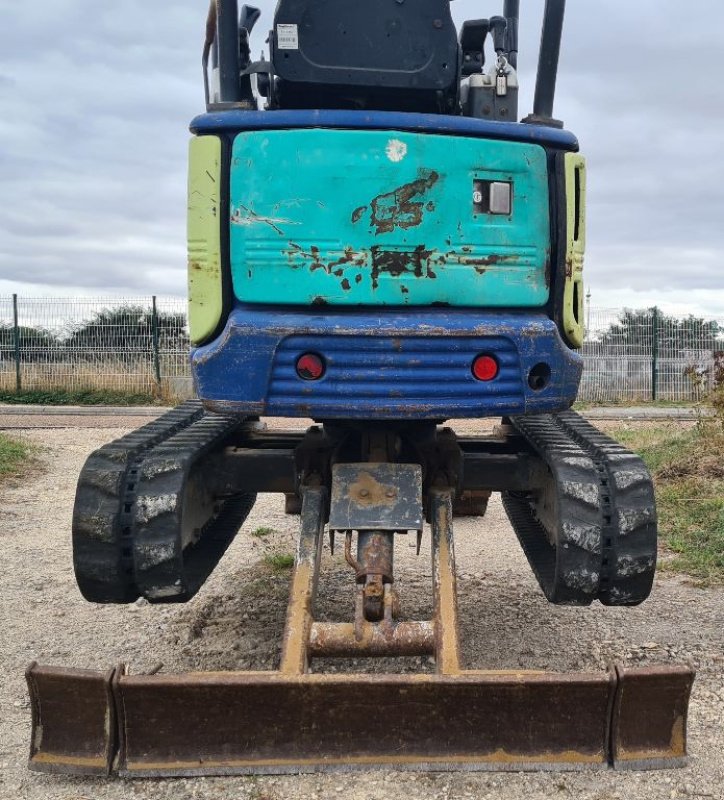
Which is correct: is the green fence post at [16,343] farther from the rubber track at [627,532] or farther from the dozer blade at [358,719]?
the rubber track at [627,532]

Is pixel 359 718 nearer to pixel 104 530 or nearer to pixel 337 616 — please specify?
pixel 104 530

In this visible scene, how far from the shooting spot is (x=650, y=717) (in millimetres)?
2932

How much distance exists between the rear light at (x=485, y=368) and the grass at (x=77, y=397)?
50.1ft

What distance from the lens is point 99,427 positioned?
13.7 m

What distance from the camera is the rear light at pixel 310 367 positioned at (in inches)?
130

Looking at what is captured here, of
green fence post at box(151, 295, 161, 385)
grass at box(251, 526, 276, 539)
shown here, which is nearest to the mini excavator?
grass at box(251, 526, 276, 539)

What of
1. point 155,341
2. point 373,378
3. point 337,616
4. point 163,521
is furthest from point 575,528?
point 155,341

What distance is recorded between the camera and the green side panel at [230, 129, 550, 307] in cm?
328

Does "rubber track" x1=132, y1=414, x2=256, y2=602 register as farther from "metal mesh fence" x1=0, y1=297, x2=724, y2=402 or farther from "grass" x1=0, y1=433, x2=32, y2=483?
"metal mesh fence" x1=0, y1=297, x2=724, y2=402

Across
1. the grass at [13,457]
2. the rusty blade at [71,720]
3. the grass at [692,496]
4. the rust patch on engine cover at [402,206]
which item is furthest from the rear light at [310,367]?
the grass at [13,457]

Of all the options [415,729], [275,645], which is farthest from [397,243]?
[275,645]

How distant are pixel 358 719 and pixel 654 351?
58.6 ft

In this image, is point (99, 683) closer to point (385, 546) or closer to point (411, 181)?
point (385, 546)

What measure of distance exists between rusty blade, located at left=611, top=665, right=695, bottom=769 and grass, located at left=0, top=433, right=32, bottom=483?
725cm
